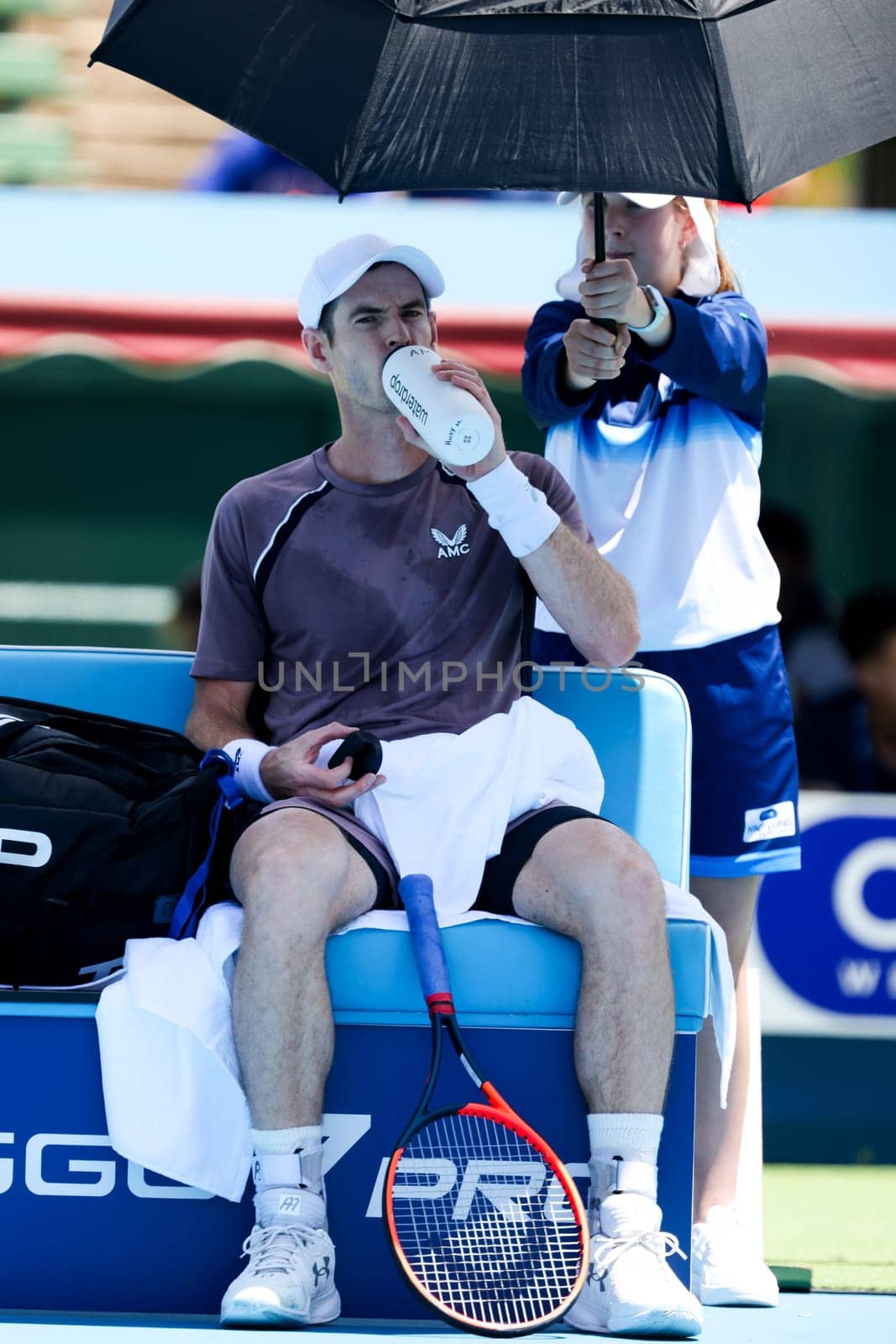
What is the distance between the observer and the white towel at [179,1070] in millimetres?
2525

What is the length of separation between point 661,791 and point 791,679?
311 centimetres

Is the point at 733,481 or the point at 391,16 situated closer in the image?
the point at 391,16

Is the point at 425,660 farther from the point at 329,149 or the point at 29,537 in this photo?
the point at 29,537

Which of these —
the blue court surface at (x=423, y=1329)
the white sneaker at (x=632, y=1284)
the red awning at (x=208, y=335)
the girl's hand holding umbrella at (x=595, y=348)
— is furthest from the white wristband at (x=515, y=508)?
the red awning at (x=208, y=335)

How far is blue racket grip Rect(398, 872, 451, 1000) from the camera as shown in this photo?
253 cm

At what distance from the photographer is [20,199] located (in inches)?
249

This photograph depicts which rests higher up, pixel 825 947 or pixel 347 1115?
Answer: pixel 825 947

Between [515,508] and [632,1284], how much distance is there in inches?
45.8

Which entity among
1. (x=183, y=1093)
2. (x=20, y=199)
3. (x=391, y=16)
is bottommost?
(x=183, y=1093)

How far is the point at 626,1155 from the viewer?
249 cm

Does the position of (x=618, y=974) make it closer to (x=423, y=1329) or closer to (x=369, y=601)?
(x=423, y=1329)

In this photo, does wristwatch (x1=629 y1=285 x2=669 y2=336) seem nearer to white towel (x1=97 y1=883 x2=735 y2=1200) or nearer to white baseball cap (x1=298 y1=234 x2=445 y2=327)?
white baseball cap (x1=298 y1=234 x2=445 y2=327)

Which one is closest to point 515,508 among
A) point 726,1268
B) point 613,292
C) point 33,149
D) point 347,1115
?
point 613,292

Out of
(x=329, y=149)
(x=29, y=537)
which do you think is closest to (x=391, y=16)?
(x=329, y=149)
